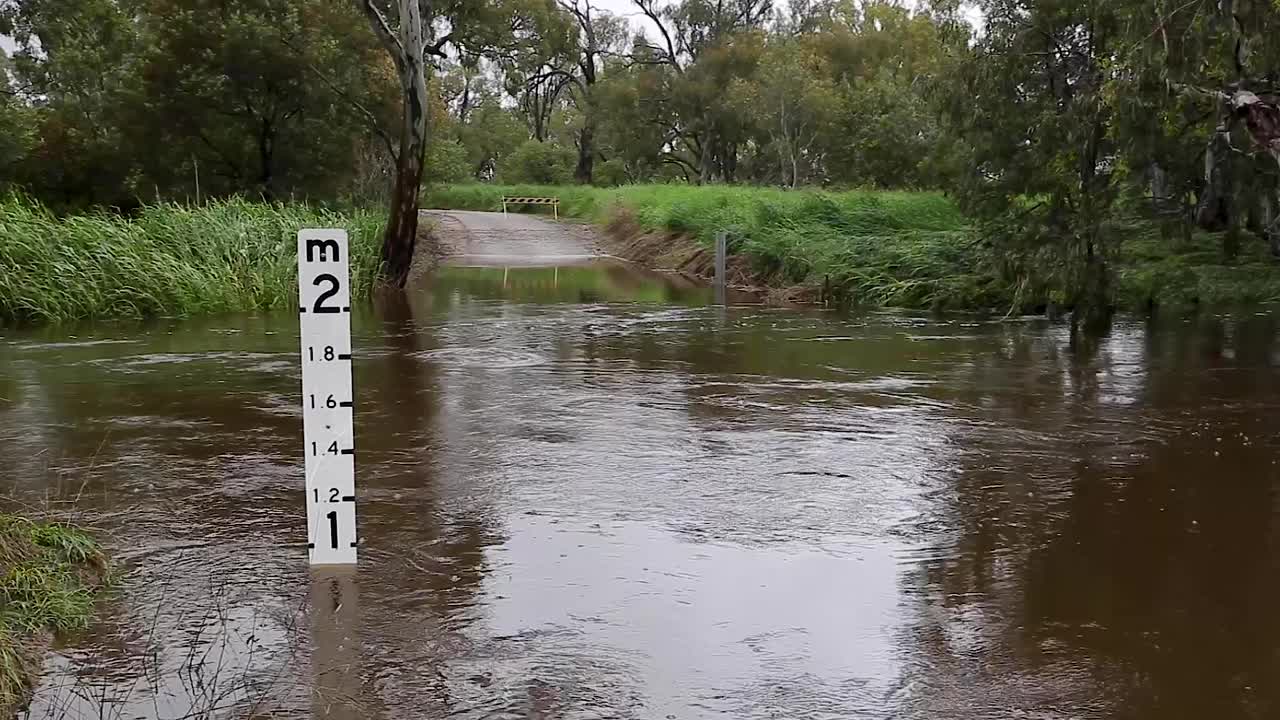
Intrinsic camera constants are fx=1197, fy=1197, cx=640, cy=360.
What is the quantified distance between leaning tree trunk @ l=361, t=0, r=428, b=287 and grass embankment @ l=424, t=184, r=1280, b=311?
6.27m

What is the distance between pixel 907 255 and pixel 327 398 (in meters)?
15.0

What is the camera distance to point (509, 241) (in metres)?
35.1

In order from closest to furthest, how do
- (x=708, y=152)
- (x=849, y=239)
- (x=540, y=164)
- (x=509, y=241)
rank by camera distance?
(x=849, y=239)
(x=509, y=241)
(x=708, y=152)
(x=540, y=164)

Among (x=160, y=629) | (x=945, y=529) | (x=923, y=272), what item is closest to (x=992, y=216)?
(x=923, y=272)

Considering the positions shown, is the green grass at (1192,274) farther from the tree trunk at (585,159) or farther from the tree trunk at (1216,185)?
the tree trunk at (585,159)

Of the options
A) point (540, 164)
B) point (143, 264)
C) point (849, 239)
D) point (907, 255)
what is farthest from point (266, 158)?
point (540, 164)

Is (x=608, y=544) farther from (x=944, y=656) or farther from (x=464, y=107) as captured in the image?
(x=464, y=107)

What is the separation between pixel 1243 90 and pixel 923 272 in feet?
25.5

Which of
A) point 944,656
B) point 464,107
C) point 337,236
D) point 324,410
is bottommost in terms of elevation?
point 944,656

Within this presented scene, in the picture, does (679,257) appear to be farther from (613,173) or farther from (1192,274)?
(613,173)

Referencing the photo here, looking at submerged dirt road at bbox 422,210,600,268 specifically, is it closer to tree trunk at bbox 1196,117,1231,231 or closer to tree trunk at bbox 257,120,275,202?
tree trunk at bbox 257,120,275,202

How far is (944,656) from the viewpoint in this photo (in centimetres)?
419

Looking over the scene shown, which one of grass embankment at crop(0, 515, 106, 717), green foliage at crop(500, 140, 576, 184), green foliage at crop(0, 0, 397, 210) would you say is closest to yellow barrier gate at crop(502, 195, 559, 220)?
green foliage at crop(500, 140, 576, 184)

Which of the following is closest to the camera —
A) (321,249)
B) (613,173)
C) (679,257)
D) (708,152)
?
(321,249)
